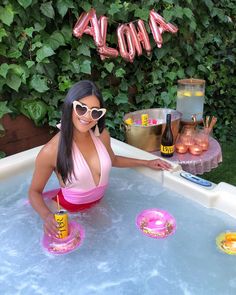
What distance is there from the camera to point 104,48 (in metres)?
2.79

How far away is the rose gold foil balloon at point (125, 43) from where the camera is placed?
2.84 meters

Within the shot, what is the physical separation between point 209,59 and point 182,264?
291 cm

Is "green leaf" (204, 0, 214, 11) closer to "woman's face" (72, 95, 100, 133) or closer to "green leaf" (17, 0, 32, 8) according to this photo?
"green leaf" (17, 0, 32, 8)

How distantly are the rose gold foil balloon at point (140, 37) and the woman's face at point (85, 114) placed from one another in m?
1.43

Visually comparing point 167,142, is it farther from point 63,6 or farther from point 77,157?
point 63,6

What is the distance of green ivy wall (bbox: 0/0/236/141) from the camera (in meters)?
2.49

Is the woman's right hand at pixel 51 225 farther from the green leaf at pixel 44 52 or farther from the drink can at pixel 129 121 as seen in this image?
the green leaf at pixel 44 52

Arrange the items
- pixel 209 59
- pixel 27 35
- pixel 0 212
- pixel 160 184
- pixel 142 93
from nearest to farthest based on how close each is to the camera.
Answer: pixel 0 212 → pixel 160 184 → pixel 27 35 → pixel 142 93 → pixel 209 59

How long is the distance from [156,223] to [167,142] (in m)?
0.71

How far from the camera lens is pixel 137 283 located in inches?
62.2

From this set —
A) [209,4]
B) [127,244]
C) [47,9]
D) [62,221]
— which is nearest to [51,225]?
[62,221]

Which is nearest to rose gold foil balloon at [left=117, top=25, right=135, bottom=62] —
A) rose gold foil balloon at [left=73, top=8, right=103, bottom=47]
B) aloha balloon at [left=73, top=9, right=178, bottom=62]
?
aloha balloon at [left=73, top=9, right=178, bottom=62]

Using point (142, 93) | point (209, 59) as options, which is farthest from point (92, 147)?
point (209, 59)

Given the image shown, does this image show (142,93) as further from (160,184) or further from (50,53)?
(160,184)
